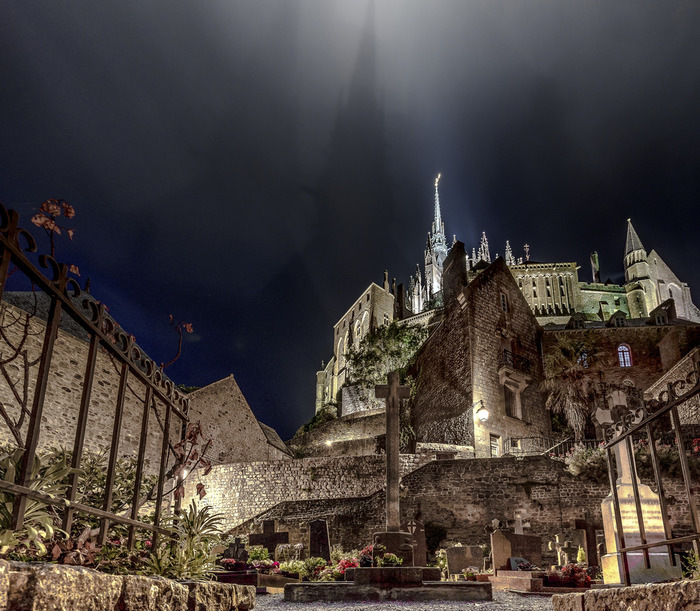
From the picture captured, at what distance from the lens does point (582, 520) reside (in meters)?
18.8

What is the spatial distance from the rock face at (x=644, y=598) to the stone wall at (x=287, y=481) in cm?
1981

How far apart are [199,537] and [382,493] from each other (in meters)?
17.3

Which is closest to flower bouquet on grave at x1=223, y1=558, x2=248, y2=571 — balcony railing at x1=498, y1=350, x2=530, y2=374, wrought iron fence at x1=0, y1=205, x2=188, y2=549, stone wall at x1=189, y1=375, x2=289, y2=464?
wrought iron fence at x1=0, y1=205, x2=188, y2=549

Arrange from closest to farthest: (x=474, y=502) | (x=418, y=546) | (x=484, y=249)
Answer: (x=418, y=546)
(x=474, y=502)
(x=484, y=249)

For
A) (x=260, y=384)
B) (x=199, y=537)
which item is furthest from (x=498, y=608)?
(x=260, y=384)

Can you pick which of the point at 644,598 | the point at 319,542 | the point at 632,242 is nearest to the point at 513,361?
the point at 319,542

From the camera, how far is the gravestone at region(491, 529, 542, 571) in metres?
14.1

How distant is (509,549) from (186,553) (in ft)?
38.4

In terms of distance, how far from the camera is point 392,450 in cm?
1477

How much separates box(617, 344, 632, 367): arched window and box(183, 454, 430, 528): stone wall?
1603 cm

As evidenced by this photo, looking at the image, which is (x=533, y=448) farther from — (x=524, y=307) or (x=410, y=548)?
(x=410, y=548)

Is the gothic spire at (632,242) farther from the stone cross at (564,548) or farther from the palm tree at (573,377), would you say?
the stone cross at (564,548)

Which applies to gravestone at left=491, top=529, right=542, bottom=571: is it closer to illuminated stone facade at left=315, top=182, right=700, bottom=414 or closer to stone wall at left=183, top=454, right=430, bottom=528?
stone wall at left=183, top=454, right=430, bottom=528

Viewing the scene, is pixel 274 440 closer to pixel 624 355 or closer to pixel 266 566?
pixel 624 355
